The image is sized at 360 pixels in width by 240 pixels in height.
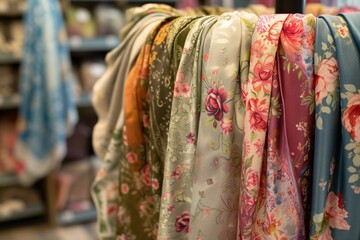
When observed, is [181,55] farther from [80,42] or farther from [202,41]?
[80,42]

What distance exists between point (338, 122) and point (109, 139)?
1.78 ft

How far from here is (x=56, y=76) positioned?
2143 mm

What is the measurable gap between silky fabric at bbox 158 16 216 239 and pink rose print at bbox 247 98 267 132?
0.33 feet

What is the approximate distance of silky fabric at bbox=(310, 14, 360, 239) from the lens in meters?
0.56

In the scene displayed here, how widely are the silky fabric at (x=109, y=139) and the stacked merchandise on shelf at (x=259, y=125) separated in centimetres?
16

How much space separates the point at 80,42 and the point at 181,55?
5.85 feet

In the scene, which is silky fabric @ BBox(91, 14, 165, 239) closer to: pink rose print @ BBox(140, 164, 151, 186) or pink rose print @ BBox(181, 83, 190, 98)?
pink rose print @ BBox(140, 164, 151, 186)

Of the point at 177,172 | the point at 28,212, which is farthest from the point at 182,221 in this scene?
the point at 28,212

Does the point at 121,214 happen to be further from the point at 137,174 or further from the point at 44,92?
the point at 44,92

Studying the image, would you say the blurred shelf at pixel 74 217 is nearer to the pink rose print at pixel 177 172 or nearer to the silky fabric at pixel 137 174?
the silky fabric at pixel 137 174

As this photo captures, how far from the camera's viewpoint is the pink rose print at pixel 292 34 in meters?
0.58

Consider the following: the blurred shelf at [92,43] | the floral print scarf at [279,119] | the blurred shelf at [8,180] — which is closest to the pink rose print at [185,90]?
the floral print scarf at [279,119]

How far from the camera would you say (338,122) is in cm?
58

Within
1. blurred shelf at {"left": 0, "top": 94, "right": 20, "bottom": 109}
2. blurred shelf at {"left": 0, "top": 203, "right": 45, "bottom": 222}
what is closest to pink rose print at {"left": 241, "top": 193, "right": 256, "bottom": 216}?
blurred shelf at {"left": 0, "top": 94, "right": 20, "bottom": 109}
